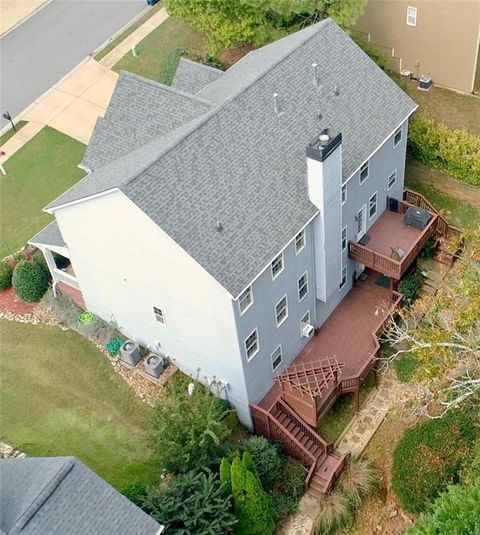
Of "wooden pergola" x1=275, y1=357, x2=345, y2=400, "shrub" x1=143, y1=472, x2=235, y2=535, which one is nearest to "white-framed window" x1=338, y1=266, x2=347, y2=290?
"wooden pergola" x1=275, y1=357, x2=345, y2=400

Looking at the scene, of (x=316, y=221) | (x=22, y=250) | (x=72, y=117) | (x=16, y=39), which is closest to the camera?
(x=316, y=221)

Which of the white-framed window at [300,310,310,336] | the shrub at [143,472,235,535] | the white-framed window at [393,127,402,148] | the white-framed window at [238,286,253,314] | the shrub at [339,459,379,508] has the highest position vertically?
the white-framed window at [393,127,402,148]

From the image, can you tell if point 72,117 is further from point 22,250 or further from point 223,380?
point 223,380

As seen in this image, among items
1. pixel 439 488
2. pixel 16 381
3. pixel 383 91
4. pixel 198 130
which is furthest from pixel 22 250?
pixel 439 488

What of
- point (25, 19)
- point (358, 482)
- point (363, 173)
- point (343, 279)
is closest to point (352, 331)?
point (343, 279)

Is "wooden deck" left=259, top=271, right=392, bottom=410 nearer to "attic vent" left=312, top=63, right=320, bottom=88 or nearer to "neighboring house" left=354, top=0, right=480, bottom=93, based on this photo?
"attic vent" left=312, top=63, right=320, bottom=88

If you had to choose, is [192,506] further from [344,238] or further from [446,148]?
[446,148]
